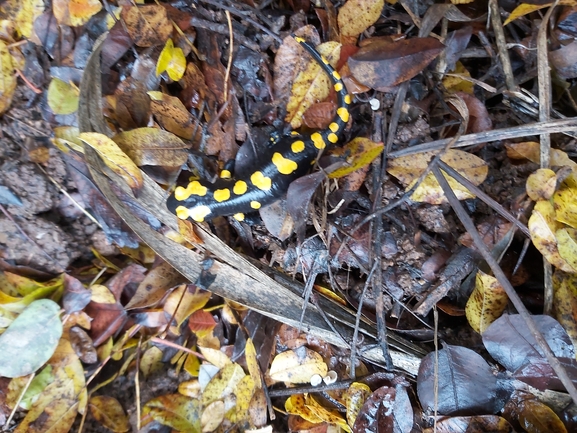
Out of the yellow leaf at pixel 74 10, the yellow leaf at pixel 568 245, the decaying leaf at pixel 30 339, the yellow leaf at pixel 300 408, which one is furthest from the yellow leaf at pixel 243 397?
the yellow leaf at pixel 74 10

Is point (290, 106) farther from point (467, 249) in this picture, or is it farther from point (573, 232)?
point (573, 232)

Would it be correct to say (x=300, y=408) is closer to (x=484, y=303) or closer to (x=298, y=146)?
(x=484, y=303)

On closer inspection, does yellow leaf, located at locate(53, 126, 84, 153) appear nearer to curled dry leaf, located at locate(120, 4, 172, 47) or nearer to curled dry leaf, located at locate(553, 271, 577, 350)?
curled dry leaf, located at locate(120, 4, 172, 47)

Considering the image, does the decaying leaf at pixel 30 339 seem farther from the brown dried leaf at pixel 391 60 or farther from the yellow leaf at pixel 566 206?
the yellow leaf at pixel 566 206

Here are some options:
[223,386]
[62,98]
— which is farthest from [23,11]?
[223,386]

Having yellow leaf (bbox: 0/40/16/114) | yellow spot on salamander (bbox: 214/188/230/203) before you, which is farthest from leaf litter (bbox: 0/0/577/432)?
yellow spot on salamander (bbox: 214/188/230/203)
